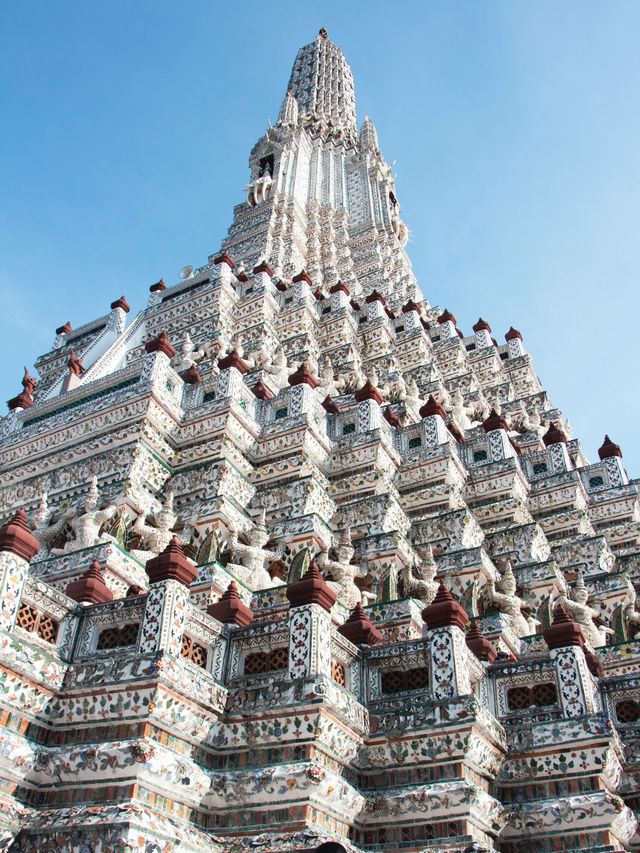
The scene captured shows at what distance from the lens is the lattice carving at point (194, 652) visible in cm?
823

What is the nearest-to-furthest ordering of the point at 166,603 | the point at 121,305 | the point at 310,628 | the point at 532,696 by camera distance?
the point at 166,603
the point at 310,628
the point at 532,696
the point at 121,305

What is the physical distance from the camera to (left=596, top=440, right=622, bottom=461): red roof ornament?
20.4 metres

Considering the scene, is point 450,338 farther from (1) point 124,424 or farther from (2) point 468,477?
(1) point 124,424

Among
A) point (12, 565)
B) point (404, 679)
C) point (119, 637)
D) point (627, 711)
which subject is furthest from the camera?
point (627, 711)

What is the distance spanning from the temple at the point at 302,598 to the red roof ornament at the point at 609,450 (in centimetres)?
9

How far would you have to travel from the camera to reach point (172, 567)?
8.01 metres

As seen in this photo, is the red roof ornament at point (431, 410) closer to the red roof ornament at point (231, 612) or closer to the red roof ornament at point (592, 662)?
the red roof ornament at point (592, 662)

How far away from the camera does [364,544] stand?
524 inches

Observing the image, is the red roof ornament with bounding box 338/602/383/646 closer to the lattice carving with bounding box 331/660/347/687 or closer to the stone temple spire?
the lattice carving with bounding box 331/660/347/687

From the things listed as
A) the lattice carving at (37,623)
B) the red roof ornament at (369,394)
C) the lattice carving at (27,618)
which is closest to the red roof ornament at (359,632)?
the lattice carving at (37,623)

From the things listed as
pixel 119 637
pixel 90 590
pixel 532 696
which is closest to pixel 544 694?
pixel 532 696

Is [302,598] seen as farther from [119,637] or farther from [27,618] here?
[27,618]

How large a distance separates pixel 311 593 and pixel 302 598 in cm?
11

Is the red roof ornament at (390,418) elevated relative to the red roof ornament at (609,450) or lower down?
lower down
